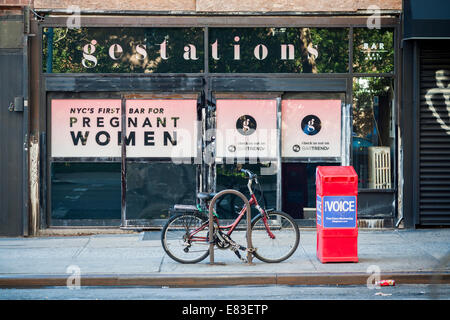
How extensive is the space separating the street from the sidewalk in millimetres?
173

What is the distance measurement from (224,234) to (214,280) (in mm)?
871

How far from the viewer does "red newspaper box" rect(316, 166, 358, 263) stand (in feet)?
32.5

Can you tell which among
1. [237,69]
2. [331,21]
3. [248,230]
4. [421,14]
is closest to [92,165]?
[237,69]

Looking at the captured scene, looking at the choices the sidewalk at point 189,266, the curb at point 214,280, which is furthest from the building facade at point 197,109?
the curb at point 214,280

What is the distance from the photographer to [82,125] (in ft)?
42.1

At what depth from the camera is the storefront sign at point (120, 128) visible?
12828 mm

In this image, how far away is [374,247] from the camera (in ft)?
37.0

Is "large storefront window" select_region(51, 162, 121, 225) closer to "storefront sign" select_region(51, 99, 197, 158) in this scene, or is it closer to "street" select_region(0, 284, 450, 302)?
"storefront sign" select_region(51, 99, 197, 158)

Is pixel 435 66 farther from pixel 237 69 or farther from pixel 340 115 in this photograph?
pixel 237 69

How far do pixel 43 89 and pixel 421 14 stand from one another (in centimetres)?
666

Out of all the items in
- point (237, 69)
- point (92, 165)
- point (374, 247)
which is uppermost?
point (237, 69)

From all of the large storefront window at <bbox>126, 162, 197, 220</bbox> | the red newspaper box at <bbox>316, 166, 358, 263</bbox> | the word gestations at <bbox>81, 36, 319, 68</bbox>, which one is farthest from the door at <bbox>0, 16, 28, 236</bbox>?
the red newspaper box at <bbox>316, 166, 358, 263</bbox>

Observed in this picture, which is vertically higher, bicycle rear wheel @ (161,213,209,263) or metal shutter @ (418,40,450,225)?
metal shutter @ (418,40,450,225)

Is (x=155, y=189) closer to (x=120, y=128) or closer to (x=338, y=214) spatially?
(x=120, y=128)
